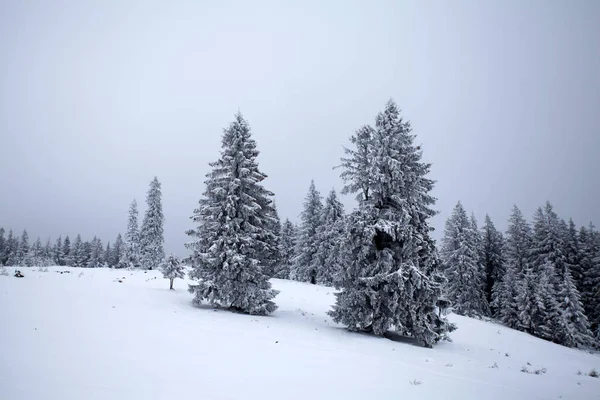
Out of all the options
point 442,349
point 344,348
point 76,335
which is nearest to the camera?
point 76,335

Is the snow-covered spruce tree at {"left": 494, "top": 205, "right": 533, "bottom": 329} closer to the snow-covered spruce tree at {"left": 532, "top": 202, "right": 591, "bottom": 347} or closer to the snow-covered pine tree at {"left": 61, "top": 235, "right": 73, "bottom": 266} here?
the snow-covered spruce tree at {"left": 532, "top": 202, "right": 591, "bottom": 347}

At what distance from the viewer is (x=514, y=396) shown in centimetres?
719

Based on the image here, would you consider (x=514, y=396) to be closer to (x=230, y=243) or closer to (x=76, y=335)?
(x=76, y=335)

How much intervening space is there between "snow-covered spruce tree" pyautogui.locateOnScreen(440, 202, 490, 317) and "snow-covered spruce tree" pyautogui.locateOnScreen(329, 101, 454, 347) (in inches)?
1060

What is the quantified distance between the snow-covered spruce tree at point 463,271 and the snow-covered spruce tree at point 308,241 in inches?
680

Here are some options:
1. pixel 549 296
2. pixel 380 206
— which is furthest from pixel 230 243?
pixel 549 296

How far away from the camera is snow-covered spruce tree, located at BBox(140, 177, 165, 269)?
44469mm

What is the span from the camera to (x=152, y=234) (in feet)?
148

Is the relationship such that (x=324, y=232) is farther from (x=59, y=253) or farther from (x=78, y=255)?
(x=59, y=253)

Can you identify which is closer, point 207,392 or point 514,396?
point 207,392

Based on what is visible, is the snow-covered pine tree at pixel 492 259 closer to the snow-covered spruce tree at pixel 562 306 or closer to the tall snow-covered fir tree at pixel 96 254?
the snow-covered spruce tree at pixel 562 306

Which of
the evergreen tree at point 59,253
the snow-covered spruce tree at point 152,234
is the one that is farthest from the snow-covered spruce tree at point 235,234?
the evergreen tree at point 59,253

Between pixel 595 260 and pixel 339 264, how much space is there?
1696 inches

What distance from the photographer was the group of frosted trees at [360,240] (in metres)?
14.7
